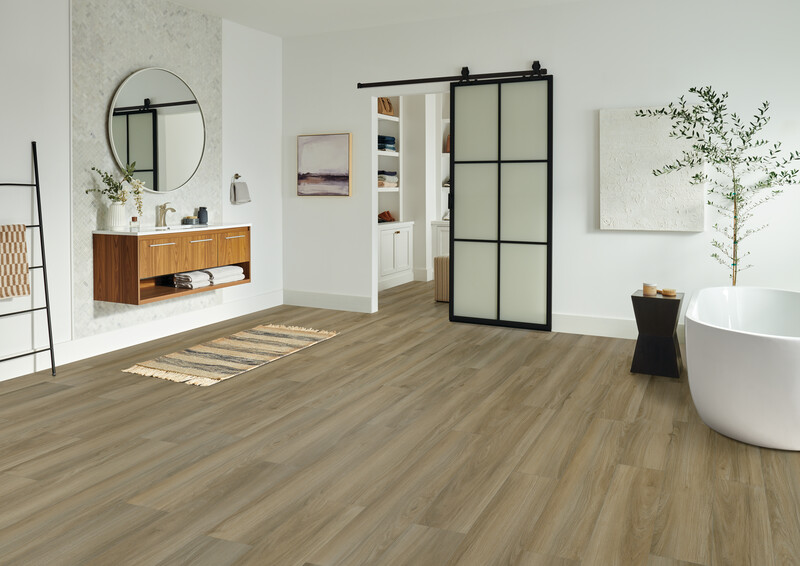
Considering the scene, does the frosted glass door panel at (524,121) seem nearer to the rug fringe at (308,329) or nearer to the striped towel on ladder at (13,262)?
the rug fringe at (308,329)

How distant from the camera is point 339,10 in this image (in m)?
5.71

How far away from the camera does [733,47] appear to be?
16.3 feet

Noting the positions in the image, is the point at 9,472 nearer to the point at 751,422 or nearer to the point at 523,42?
the point at 751,422

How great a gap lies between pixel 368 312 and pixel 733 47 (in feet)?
12.4

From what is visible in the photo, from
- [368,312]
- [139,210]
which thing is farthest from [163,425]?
[368,312]

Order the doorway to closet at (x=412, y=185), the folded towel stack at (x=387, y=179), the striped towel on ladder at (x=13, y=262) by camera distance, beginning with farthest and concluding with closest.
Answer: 1. the doorway to closet at (x=412, y=185)
2. the folded towel stack at (x=387, y=179)
3. the striped towel on ladder at (x=13, y=262)

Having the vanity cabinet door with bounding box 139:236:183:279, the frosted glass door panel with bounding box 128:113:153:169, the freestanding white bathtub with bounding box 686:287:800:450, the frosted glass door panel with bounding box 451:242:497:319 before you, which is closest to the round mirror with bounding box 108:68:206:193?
the frosted glass door panel with bounding box 128:113:153:169

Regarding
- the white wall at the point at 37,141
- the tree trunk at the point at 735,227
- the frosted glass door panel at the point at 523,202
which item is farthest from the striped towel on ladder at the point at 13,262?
the tree trunk at the point at 735,227

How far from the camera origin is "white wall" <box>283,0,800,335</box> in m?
4.92

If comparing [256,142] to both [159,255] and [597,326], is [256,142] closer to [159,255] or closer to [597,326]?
[159,255]

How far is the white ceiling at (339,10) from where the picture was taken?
18.0 feet

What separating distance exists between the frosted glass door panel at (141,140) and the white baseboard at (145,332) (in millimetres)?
1262

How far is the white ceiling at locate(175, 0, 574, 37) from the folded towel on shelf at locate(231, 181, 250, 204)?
1441 mm

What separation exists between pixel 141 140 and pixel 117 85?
0.42m
